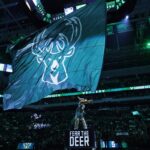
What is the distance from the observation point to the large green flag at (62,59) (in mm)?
2801

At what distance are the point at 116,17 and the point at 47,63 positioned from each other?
2.10 metres

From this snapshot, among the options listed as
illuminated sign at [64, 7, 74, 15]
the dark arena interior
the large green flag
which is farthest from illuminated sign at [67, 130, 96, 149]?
illuminated sign at [64, 7, 74, 15]

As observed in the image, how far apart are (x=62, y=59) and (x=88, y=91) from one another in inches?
21.0

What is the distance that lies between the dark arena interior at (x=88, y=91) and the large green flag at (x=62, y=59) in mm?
42

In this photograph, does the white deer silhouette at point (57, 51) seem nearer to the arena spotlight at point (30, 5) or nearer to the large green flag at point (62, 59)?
the large green flag at point (62, 59)

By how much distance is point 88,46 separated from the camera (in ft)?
9.46

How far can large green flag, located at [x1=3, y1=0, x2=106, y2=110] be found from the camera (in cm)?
280

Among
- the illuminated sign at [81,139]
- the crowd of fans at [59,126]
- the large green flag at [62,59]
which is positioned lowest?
the illuminated sign at [81,139]

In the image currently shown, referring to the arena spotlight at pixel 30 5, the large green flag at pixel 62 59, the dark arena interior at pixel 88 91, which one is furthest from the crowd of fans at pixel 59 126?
the large green flag at pixel 62 59

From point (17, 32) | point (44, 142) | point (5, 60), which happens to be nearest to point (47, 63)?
point (17, 32)

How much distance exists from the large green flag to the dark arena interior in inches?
1.6

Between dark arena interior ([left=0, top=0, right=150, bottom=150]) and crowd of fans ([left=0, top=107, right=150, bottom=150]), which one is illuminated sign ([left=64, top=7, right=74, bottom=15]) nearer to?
dark arena interior ([left=0, top=0, right=150, bottom=150])

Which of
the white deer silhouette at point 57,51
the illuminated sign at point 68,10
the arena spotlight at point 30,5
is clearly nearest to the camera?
the white deer silhouette at point 57,51

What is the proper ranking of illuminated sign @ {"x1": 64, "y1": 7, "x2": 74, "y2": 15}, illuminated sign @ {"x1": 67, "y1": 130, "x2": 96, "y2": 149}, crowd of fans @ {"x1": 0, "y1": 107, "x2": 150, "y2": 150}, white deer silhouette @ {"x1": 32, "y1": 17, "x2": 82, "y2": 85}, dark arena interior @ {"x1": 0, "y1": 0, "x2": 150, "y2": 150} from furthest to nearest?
crowd of fans @ {"x1": 0, "y1": 107, "x2": 150, "y2": 150}
illuminated sign @ {"x1": 64, "y1": 7, "x2": 74, "y2": 15}
dark arena interior @ {"x1": 0, "y1": 0, "x2": 150, "y2": 150}
white deer silhouette @ {"x1": 32, "y1": 17, "x2": 82, "y2": 85}
illuminated sign @ {"x1": 67, "y1": 130, "x2": 96, "y2": 149}
